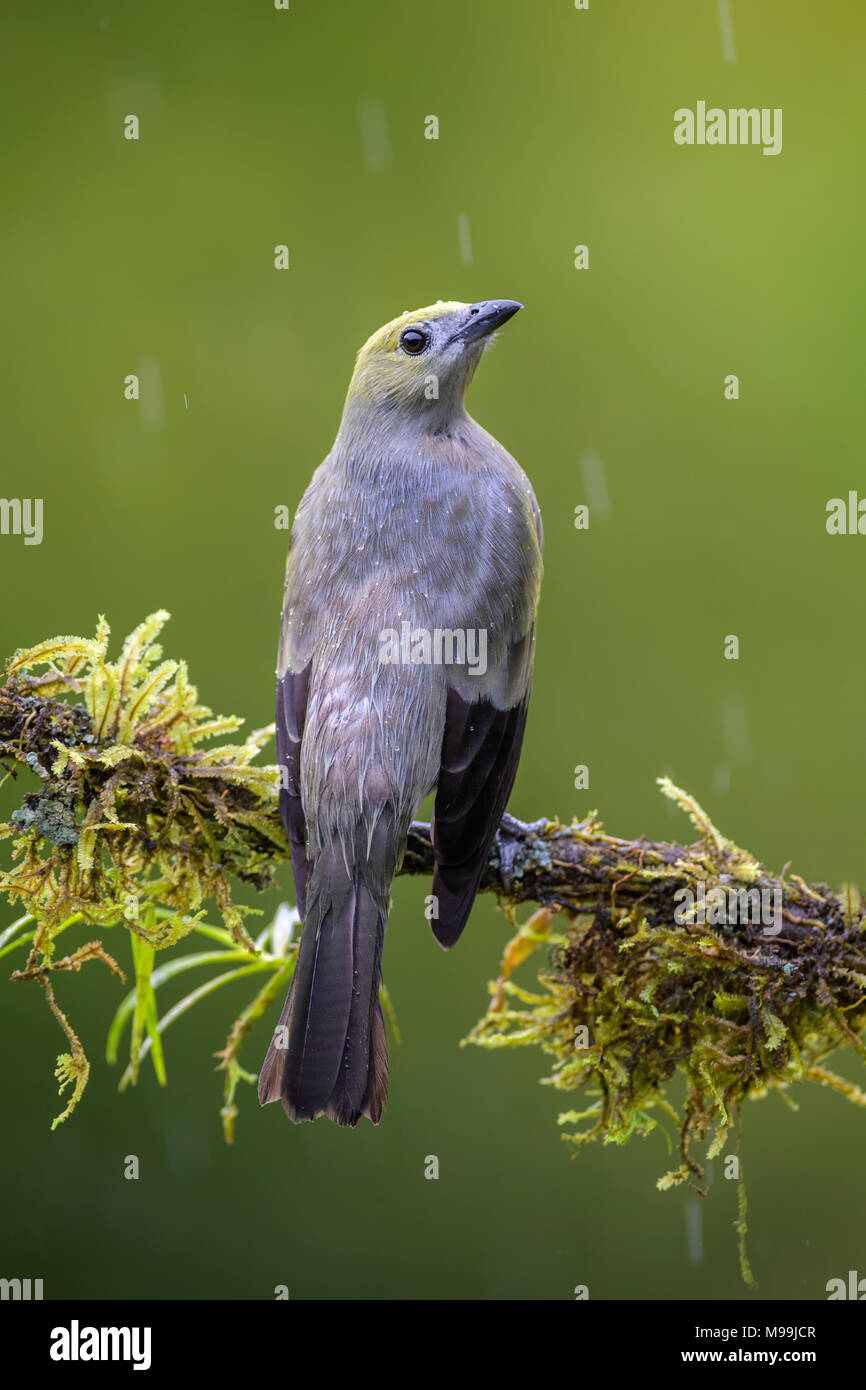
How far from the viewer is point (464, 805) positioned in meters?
2.62

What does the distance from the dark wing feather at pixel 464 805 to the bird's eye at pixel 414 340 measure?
0.91 metres

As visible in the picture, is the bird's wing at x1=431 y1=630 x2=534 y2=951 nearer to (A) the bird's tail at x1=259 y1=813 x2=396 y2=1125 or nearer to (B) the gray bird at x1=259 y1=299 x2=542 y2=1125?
(B) the gray bird at x1=259 y1=299 x2=542 y2=1125

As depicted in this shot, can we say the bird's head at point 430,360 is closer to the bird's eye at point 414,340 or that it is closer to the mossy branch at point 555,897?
the bird's eye at point 414,340

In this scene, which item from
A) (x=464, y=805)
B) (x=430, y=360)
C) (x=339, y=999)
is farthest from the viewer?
(x=430, y=360)

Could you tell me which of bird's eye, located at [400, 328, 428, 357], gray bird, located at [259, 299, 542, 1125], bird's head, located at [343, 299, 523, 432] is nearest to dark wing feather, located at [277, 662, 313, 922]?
gray bird, located at [259, 299, 542, 1125]

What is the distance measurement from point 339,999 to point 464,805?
464 mm

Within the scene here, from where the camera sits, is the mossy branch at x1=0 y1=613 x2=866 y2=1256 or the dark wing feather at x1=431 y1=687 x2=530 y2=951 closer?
the mossy branch at x1=0 y1=613 x2=866 y2=1256

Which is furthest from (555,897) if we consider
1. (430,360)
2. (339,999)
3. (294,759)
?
(430,360)

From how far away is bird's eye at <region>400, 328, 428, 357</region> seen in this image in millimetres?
3088

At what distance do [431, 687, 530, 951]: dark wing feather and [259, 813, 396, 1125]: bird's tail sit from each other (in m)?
0.11

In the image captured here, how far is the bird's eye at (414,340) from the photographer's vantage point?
10.1ft

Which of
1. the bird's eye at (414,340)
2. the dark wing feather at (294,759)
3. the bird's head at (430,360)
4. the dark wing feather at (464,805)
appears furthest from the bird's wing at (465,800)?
the bird's eye at (414,340)

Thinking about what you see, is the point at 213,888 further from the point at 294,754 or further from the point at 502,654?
the point at 502,654

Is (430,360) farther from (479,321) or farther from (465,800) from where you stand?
(465,800)
